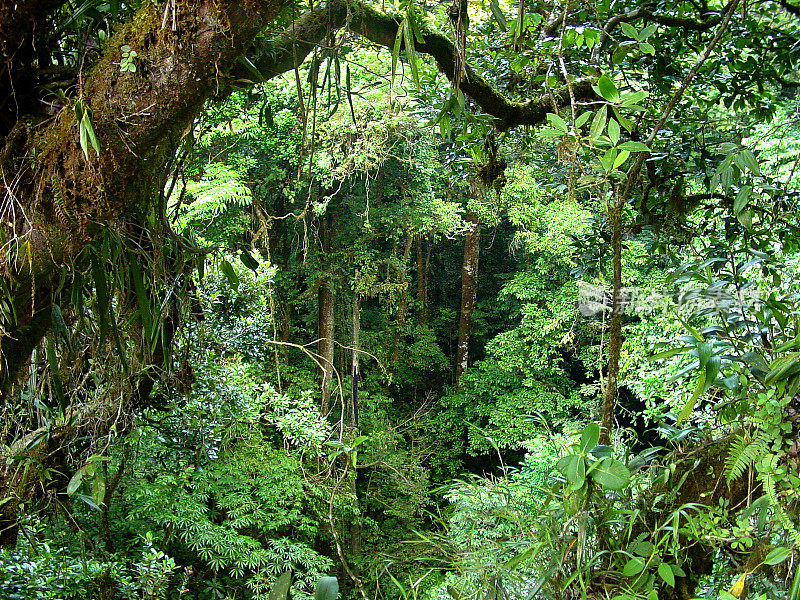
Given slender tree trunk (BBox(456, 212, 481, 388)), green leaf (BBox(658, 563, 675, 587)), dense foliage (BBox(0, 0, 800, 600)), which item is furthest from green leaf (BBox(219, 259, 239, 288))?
slender tree trunk (BBox(456, 212, 481, 388))

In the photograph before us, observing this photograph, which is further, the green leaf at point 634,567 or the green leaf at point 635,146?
the green leaf at point 634,567

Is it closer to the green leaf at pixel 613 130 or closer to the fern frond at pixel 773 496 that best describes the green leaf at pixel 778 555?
the fern frond at pixel 773 496

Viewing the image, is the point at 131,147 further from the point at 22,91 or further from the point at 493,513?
the point at 493,513

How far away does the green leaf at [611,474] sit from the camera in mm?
921

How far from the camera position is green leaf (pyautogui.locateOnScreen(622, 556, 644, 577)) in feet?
3.14

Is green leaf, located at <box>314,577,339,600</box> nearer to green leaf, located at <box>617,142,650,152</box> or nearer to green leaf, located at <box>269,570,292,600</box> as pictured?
green leaf, located at <box>269,570,292,600</box>

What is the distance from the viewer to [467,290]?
32.9 ft

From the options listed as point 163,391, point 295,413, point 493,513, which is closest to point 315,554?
point 295,413

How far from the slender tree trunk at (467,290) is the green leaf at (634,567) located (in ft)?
29.1

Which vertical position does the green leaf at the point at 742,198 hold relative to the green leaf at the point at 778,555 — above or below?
above

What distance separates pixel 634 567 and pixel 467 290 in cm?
911

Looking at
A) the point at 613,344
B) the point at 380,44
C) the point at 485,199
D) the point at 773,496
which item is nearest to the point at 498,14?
the point at 380,44

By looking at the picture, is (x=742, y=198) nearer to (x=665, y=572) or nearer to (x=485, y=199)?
(x=665, y=572)

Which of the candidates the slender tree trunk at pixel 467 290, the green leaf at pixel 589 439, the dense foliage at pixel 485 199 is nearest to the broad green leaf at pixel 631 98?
the dense foliage at pixel 485 199
